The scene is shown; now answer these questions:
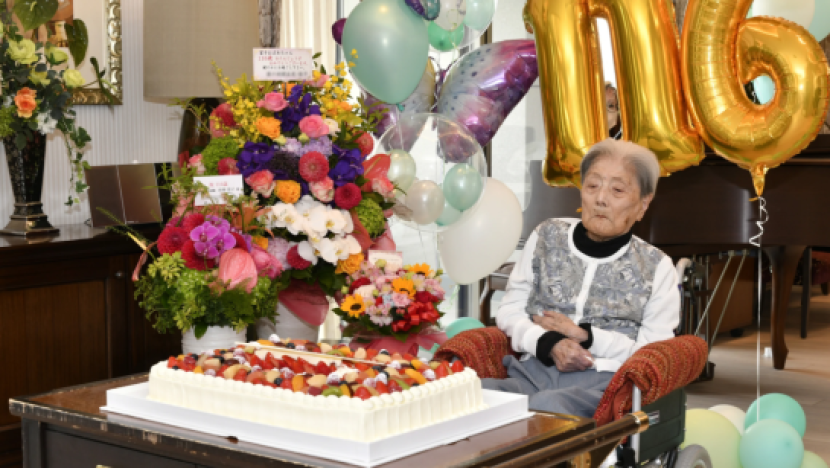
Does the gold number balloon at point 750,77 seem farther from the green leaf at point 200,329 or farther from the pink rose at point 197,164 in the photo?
the green leaf at point 200,329

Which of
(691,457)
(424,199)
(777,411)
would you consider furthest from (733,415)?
(424,199)

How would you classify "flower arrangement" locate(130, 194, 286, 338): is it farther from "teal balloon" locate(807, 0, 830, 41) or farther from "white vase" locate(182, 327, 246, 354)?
"teal balloon" locate(807, 0, 830, 41)

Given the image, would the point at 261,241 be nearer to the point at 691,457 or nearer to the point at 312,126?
the point at 312,126

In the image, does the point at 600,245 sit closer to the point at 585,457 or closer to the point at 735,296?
the point at 585,457

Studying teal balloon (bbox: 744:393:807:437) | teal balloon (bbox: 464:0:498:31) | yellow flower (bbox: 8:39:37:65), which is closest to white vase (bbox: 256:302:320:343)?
yellow flower (bbox: 8:39:37:65)

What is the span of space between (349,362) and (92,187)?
70.4 inches

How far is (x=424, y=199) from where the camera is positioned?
9.75 feet

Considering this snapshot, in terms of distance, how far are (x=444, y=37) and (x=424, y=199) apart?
739mm

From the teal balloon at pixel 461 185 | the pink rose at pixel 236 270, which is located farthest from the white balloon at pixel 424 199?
the pink rose at pixel 236 270

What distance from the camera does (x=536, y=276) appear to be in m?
2.83

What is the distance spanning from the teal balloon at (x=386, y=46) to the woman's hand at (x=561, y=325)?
893 millimetres

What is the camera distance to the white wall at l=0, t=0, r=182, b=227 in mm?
3430

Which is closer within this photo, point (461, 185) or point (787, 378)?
point (461, 185)

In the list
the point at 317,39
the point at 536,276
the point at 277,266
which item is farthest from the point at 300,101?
the point at 317,39
